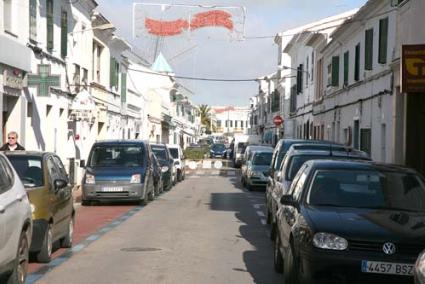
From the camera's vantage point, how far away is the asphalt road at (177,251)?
→ 9.69m

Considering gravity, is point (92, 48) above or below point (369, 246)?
above

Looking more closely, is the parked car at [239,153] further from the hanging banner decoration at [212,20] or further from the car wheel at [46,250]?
the car wheel at [46,250]

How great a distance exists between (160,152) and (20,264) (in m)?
23.5

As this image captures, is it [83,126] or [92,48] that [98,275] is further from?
[92,48]

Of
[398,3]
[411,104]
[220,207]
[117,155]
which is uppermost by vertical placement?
[398,3]

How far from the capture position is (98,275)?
9.70 metres

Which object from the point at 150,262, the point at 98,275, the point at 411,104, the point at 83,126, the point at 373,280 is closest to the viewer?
the point at 373,280

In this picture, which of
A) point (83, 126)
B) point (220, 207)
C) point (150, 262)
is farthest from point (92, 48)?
point (150, 262)

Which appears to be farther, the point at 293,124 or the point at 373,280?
the point at 293,124

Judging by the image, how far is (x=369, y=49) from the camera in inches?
1056

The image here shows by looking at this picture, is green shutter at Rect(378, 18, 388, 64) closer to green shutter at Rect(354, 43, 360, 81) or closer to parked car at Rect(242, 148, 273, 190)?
green shutter at Rect(354, 43, 360, 81)

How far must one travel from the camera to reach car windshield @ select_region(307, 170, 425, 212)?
8.76m

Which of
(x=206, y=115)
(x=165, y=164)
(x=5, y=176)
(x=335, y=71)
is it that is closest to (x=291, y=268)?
(x=5, y=176)

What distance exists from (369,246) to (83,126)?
25405mm
